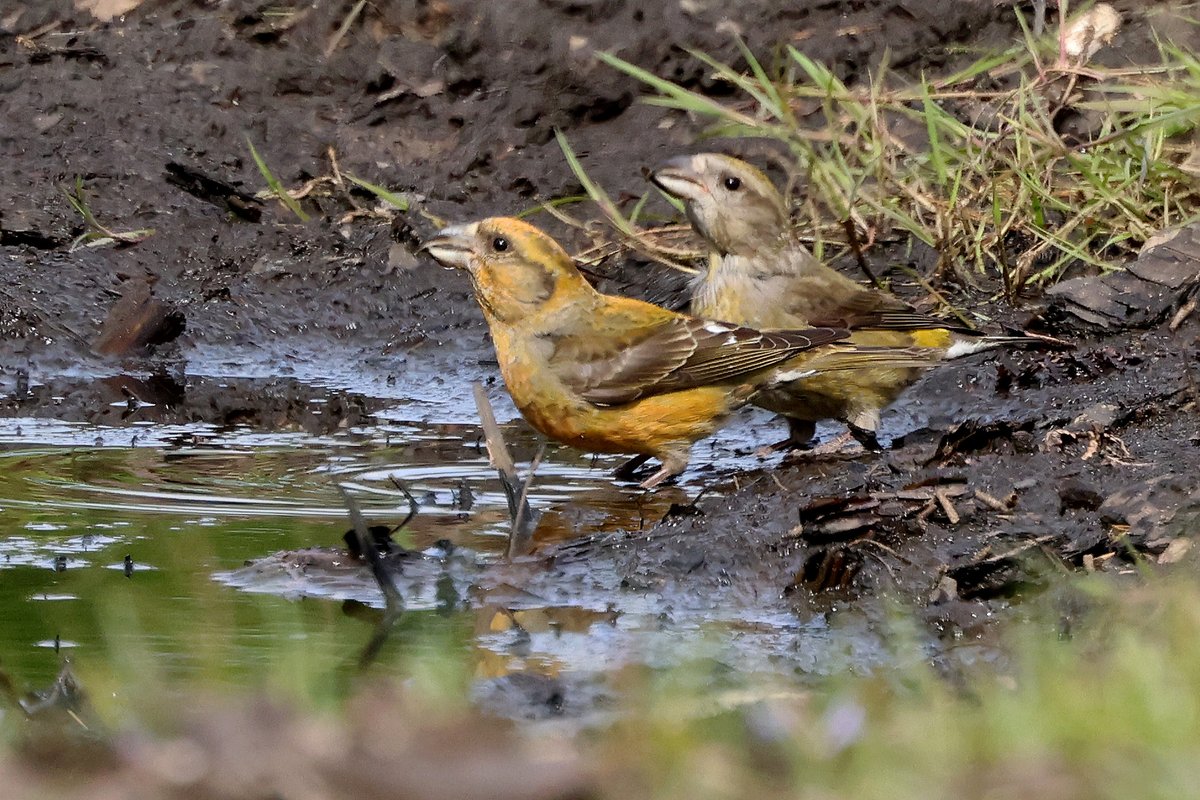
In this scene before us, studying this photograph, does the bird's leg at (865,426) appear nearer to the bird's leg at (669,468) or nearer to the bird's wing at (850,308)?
the bird's wing at (850,308)

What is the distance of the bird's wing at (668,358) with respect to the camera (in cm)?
654

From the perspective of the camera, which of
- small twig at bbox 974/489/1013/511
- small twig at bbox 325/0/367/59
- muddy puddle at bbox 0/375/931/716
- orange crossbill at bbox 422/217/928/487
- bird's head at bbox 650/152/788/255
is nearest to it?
muddy puddle at bbox 0/375/931/716

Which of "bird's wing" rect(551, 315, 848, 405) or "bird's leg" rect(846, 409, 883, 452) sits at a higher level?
"bird's wing" rect(551, 315, 848, 405)

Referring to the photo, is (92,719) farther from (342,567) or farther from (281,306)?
(281,306)

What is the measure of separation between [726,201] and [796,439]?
1.08 m

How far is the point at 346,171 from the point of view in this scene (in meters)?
9.72

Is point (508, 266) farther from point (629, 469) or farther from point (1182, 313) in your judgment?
point (1182, 313)

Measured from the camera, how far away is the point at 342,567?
16.9ft

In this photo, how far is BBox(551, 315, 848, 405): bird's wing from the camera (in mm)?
6535

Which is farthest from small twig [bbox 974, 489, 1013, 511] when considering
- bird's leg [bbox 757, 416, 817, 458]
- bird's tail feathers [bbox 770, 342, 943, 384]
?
bird's leg [bbox 757, 416, 817, 458]

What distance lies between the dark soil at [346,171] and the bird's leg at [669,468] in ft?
0.54

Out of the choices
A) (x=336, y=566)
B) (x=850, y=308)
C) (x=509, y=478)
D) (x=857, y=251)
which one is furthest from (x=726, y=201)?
(x=336, y=566)

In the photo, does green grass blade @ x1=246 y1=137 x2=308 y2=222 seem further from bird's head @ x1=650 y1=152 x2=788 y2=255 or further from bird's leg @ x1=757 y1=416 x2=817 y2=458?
bird's leg @ x1=757 y1=416 x2=817 y2=458

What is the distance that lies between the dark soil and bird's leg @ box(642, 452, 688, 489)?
0.16m
